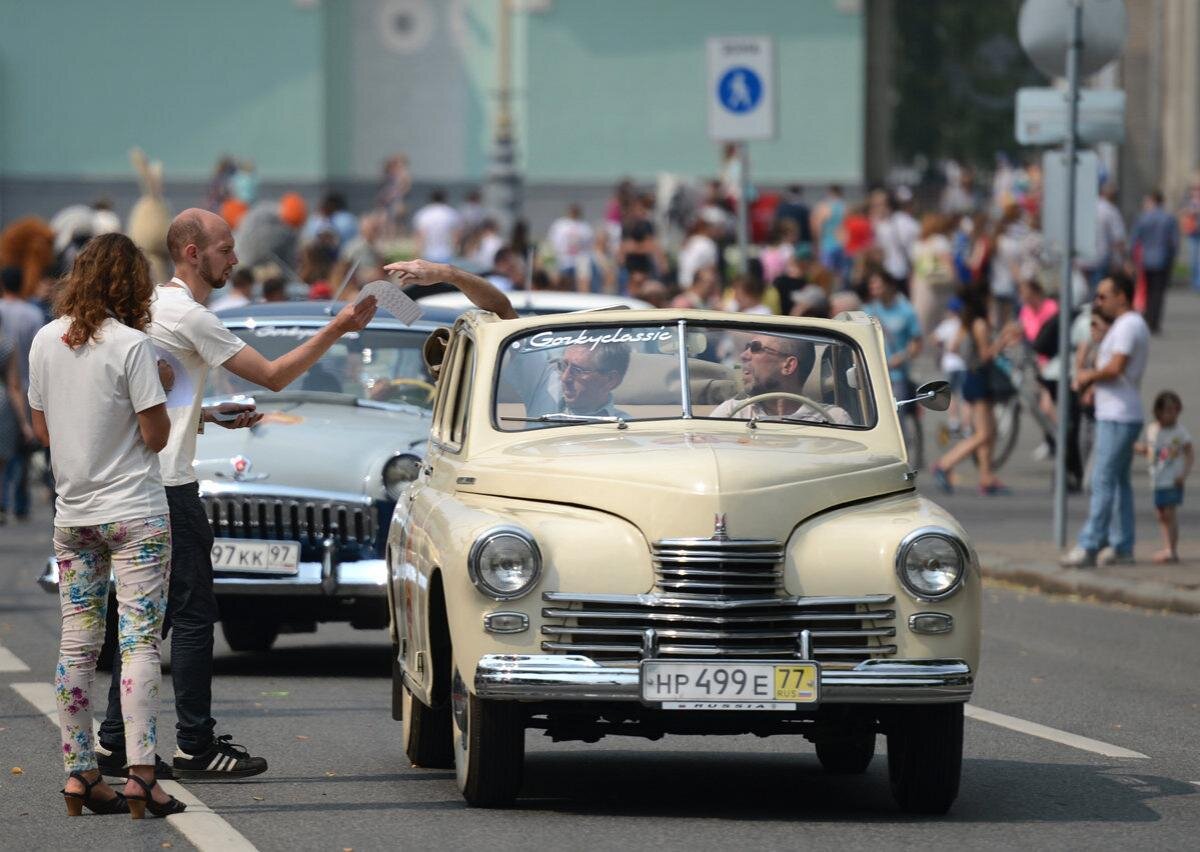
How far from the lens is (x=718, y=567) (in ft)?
26.3

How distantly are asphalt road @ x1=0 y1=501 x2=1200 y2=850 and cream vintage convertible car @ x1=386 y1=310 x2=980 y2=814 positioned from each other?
0.93 feet

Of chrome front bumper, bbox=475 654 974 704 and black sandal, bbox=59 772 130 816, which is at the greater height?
chrome front bumper, bbox=475 654 974 704

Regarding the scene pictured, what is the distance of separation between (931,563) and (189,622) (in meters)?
2.46

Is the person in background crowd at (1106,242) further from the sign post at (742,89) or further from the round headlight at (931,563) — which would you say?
the round headlight at (931,563)

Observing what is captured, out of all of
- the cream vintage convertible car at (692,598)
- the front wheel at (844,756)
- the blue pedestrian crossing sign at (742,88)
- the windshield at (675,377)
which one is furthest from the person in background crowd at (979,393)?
the cream vintage convertible car at (692,598)

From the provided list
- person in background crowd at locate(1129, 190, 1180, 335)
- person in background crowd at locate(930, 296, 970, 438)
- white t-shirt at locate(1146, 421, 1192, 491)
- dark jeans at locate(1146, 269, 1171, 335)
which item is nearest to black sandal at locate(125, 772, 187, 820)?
white t-shirt at locate(1146, 421, 1192, 491)

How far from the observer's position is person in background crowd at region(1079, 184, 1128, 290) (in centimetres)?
3161

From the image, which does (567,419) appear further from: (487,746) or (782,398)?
(487,746)

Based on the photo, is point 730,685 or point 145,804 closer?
point 730,685

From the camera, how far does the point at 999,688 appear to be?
1185 cm

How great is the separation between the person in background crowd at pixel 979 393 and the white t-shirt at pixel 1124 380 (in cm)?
490

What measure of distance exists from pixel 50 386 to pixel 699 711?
2.23 meters

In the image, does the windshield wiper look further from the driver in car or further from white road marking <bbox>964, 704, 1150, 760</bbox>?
white road marking <bbox>964, 704, 1150, 760</bbox>

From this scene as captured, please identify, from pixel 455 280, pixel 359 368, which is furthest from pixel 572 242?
pixel 455 280
